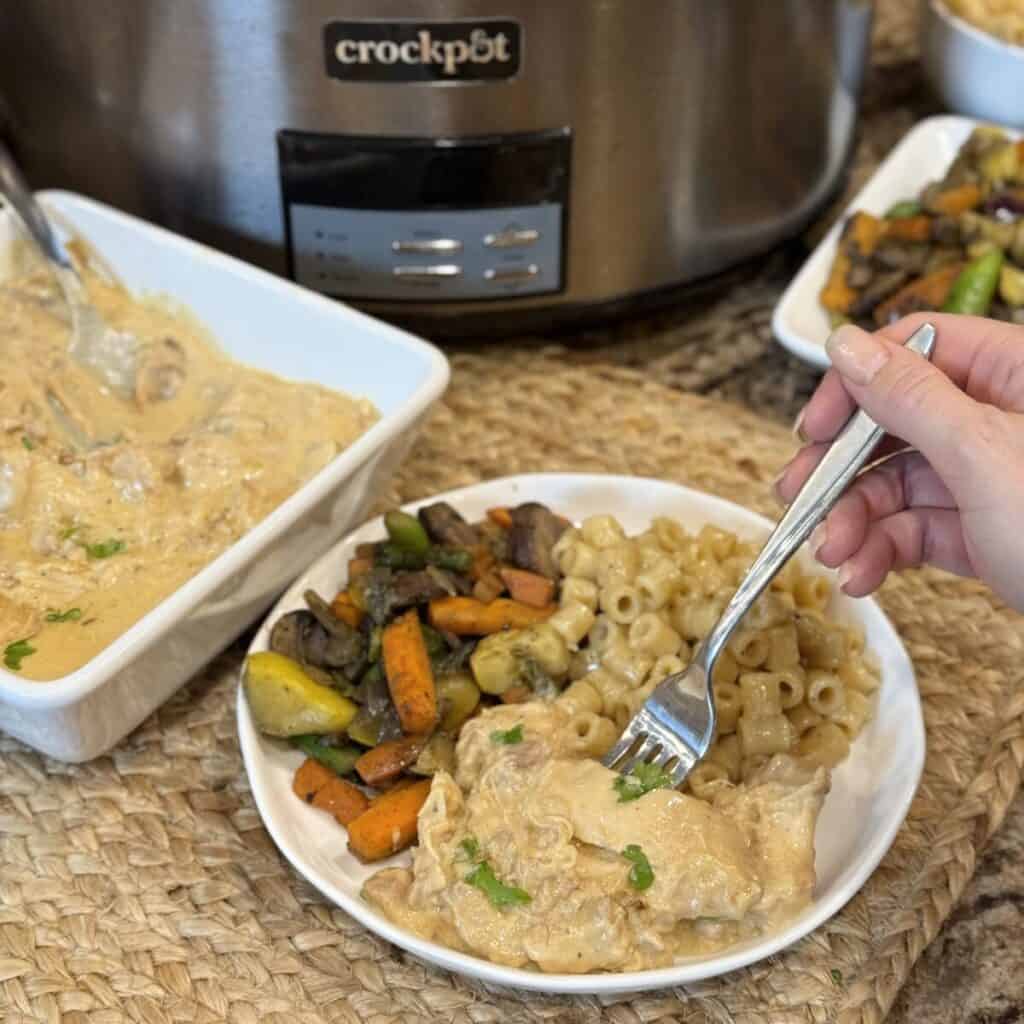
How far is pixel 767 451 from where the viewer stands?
131 cm

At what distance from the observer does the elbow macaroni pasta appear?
98cm

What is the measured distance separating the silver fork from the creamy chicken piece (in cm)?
5

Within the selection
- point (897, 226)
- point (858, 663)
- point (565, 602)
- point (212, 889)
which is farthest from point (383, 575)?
point (897, 226)

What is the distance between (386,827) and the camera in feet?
3.01

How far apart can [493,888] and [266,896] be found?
0.18 metres

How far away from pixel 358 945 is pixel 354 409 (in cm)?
45

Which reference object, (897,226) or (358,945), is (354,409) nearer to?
(358,945)

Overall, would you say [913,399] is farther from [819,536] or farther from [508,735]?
[508,735]

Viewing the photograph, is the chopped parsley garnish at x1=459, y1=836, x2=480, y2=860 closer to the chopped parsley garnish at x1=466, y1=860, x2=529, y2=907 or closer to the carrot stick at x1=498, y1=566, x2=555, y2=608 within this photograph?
the chopped parsley garnish at x1=466, y1=860, x2=529, y2=907

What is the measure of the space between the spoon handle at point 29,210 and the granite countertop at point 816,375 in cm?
46

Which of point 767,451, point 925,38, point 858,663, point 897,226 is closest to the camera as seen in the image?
point 858,663

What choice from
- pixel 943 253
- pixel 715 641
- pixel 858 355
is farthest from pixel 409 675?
pixel 943 253

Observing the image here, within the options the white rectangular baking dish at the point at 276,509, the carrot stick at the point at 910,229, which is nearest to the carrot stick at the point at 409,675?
the white rectangular baking dish at the point at 276,509

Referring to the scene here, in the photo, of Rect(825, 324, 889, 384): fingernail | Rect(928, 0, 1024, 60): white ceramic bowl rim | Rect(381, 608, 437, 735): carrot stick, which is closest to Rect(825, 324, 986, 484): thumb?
Rect(825, 324, 889, 384): fingernail
